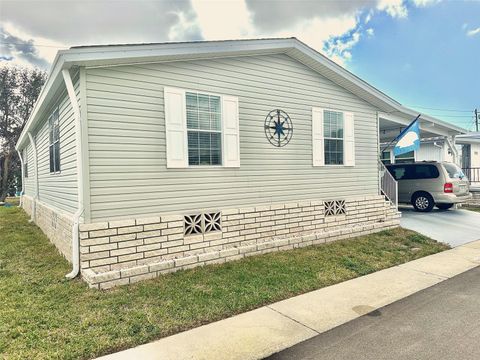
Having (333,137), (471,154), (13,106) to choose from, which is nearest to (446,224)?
(333,137)

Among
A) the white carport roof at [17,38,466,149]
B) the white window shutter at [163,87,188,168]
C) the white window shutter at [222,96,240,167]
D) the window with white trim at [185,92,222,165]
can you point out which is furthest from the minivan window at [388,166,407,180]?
the white window shutter at [163,87,188,168]

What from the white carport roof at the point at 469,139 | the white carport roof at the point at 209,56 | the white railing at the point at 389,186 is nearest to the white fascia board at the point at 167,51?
the white carport roof at the point at 209,56

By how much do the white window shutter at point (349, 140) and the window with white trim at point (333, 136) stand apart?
10 centimetres

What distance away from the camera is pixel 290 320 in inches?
144

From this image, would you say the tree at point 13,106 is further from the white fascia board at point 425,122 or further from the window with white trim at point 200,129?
the white fascia board at point 425,122

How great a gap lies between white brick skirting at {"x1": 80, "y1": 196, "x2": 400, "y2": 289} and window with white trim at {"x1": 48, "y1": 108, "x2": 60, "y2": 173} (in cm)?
301

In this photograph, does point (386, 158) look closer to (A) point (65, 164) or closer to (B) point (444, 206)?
(B) point (444, 206)

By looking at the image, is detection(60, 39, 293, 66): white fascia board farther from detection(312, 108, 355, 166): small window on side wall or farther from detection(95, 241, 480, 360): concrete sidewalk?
detection(95, 241, 480, 360): concrete sidewalk

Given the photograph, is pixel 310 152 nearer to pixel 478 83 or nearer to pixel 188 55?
pixel 188 55

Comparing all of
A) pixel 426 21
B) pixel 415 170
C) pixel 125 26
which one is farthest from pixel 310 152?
pixel 426 21

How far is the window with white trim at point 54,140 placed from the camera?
6690mm

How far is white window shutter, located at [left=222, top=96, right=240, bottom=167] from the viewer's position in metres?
5.99

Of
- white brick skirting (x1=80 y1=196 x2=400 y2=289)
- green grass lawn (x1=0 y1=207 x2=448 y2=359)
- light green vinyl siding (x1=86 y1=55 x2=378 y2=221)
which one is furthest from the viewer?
light green vinyl siding (x1=86 y1=55 x2=378 y2=221)

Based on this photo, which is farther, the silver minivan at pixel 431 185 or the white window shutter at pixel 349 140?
the silver minivan at pixel 431 185
